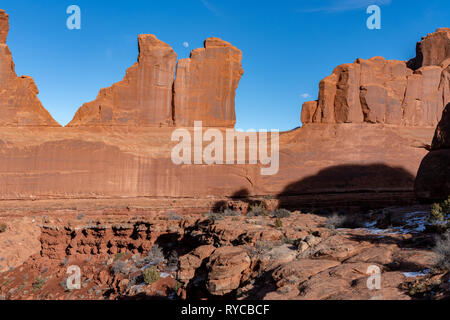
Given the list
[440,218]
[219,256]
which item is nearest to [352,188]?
[440,218]

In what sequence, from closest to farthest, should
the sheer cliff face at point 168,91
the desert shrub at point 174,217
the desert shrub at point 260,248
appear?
the desert shrub at point 260,248 → the desert shrub at point 174,217 → the sheer cliff face at point 168,91

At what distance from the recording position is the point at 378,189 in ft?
61.7

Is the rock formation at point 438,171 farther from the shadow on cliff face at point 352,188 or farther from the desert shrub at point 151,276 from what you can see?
the desert shrub at point 151,276

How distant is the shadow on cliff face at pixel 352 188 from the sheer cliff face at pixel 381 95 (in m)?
3.43

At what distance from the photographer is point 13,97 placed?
18.7 metres

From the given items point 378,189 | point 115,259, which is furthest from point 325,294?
point 378,189

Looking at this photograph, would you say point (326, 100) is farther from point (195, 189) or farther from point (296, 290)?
point (296, 290)

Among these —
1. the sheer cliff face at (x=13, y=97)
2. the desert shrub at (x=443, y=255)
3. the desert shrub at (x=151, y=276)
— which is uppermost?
the sheer cliff face at (x=13, y=97)

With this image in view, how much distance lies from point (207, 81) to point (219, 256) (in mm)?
12953

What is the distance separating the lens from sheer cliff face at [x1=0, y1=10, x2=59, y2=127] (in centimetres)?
1855

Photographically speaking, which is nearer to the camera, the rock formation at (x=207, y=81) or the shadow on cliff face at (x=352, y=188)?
the shadow on cliff face at (x=352, y=188)

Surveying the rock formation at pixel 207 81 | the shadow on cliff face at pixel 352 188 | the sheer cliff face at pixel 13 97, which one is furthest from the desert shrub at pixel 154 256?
the sheer cliff face at pixel 13 97

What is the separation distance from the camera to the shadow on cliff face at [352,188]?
717 inches

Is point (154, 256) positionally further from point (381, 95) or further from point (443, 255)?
point (381, 95)
